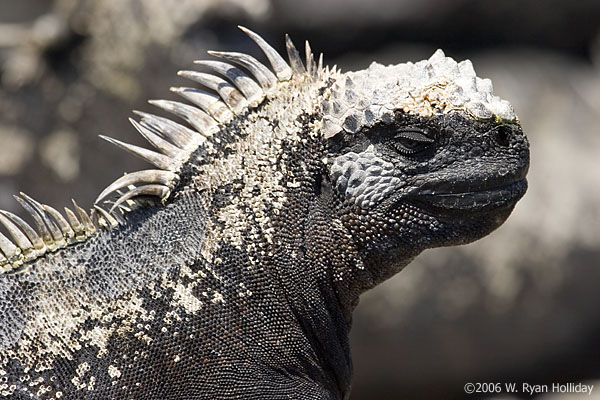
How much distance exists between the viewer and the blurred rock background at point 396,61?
9133mm

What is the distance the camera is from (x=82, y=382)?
3.05 metres

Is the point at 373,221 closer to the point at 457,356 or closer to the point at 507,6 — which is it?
the point at 457,356

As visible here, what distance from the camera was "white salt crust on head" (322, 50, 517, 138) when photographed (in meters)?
3.16

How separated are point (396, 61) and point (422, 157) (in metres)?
7.20

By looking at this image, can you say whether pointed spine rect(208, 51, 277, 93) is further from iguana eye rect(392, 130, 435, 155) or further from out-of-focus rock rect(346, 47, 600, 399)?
out-of-focus rock rect(346, 47, 600, 399)

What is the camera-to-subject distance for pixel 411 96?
317 cm

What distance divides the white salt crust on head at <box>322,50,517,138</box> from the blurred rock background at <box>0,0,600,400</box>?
5369 millimetres

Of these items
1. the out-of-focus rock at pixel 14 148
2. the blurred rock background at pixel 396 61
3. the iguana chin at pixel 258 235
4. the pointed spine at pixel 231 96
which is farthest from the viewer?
the out-of-focus rock at pixel 14 148

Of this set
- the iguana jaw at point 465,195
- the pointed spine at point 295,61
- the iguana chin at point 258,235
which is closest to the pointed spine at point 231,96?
the iguana chin at point 258,235

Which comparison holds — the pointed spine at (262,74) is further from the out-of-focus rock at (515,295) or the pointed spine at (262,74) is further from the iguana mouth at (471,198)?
the out-of-focus rock at (515,295)

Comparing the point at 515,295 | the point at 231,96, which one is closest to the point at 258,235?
the point at 231,96

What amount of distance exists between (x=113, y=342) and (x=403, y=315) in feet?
21.3

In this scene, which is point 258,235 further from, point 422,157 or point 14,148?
point 14,148

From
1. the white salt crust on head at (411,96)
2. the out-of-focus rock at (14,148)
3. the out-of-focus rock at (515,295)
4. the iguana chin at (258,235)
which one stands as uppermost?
the out-of-focus rock at (14,148)
